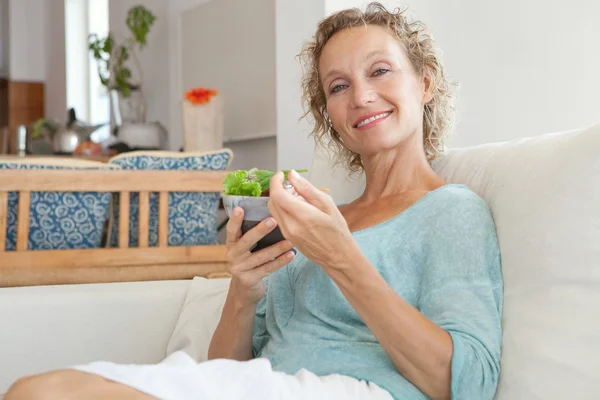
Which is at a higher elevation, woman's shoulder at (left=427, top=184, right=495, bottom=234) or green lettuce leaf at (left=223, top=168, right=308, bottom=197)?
green lettuce leaf at (left=223, top=168, right=308, bottom=197)

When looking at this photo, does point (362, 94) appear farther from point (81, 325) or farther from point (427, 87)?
point (81, 325)

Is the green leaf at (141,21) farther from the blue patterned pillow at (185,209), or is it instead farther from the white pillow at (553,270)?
the white pillow at (553,270)

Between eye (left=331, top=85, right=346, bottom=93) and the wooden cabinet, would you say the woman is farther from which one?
the wooden cabinet

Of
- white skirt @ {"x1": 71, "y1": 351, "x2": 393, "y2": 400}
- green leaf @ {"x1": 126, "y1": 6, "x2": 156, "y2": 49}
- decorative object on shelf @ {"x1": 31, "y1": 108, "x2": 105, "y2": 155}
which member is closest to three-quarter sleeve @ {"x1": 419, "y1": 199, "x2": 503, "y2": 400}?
white skirt @ {"x1": 71, "y1": 351, "x2": 393, "y2": 400}

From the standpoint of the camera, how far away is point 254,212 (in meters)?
1.12

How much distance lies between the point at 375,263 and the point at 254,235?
0.72ft

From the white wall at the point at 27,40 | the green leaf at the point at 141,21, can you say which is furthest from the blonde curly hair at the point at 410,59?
the white wall at the point at 27,40

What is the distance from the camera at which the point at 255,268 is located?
47.3 inches

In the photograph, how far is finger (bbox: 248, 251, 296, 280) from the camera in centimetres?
116

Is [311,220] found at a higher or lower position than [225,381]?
higher

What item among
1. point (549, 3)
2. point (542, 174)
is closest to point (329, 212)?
point (542, 174)

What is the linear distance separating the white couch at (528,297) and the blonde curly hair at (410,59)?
67 millimetres

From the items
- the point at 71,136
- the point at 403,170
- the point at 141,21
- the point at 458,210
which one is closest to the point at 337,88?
the point at 403,170

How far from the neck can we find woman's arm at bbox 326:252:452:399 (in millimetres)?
357
